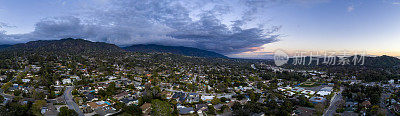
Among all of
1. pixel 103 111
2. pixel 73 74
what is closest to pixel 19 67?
pixel 73 74

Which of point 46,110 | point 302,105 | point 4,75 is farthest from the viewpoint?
point 4,75

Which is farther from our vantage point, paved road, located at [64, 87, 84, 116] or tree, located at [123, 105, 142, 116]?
paved road, located at [64, 87, 84, 116]

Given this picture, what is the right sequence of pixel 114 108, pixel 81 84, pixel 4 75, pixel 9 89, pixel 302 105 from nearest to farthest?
pixel 114 108, pixel 302 105, pixel 9 89, pixel 81 84, pixel 4 75

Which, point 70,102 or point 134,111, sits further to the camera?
point 70,102

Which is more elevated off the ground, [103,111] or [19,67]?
[19,67]

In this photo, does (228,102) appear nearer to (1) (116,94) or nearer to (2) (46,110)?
(1) (116,94)

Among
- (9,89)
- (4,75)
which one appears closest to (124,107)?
(9,89)

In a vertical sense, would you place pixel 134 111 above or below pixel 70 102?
above

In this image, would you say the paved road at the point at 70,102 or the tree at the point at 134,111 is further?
the paved road at the point at 70,102

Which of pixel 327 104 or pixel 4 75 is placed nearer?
pixel 327 104
